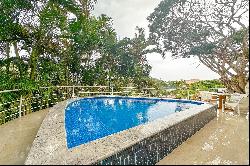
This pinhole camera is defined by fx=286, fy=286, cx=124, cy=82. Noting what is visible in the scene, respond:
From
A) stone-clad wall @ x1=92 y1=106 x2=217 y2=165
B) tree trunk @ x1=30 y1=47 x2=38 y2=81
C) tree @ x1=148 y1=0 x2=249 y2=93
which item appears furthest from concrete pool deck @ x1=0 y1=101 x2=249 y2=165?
tree @ x1=148 y1=0 x2=249 y2=93

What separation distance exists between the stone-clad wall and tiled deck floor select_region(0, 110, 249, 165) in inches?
4.8

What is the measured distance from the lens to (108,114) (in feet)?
35.6

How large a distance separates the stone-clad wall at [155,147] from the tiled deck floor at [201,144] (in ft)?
0.40

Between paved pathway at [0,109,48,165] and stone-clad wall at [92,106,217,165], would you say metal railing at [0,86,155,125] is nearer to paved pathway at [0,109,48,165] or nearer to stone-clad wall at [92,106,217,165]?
paved pathway at [0,109,48,165]

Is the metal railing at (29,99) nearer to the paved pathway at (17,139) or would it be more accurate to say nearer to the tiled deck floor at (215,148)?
the paved pathway at (17,139)

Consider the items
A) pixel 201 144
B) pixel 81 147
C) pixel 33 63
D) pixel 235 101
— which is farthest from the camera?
pixel 33 63

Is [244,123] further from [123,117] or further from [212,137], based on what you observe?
[123,117]

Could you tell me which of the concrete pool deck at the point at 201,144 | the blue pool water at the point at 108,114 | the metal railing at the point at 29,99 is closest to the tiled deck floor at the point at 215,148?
the concrete pool deck at the point at 201,144

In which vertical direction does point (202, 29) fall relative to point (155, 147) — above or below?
above

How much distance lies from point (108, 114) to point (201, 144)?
5.85 m

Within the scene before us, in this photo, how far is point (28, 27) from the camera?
12.1 meters

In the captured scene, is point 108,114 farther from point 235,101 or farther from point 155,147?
point 155,147

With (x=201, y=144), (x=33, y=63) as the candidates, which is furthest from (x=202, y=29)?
(x=201, y=144)

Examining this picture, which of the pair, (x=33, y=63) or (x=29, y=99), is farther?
(x=33, y=63)
